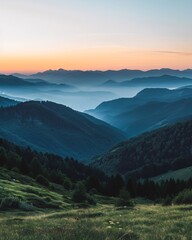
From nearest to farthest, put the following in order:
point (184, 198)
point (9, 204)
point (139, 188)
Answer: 1. point (184, 198)
2. point (9, 204)
3. point (139, 188)

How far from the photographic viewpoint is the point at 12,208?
133ft

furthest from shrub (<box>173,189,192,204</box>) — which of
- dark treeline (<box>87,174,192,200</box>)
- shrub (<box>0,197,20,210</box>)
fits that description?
dark treeline (<box>87,174,192,200</box>)

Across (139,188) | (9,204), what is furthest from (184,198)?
(139,188)

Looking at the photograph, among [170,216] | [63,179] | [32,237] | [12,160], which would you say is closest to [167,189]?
[63,179]

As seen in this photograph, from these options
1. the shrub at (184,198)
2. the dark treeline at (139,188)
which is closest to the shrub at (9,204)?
the shrub at (184,198)

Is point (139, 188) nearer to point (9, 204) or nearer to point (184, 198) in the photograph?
point (9, 204)

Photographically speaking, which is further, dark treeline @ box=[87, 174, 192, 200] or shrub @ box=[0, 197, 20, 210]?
dark treeline @ box=[87, 174, 192, 200]

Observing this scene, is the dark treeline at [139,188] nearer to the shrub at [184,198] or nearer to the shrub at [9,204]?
the shrub at [9,204]

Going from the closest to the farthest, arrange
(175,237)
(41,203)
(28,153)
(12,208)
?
1. (175,237)
2. (12,208)
3. (41,203)
4. (28,153)

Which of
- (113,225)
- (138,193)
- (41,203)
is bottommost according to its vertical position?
(138,193)

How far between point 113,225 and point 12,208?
78.1ft

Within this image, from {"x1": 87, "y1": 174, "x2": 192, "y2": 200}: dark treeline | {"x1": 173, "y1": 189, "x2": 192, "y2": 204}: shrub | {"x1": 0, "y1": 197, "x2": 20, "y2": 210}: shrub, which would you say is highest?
{"x1": 173, "y1": 189, "x2": 192, "y2": 204}: shrub

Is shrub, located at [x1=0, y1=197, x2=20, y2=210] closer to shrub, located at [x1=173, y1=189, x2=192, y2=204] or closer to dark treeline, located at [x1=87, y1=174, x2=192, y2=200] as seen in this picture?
shrub, located at [x1=173, y1=189, x2=192, y2=204]

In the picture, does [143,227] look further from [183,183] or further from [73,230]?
[183,183]
